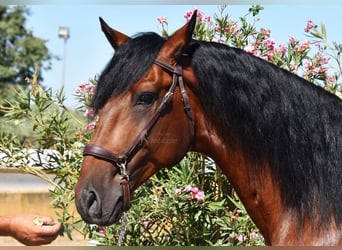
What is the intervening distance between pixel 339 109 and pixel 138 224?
167cm

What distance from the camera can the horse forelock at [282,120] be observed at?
2.06 metres

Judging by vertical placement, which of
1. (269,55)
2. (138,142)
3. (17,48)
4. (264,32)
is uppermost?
(17,48)

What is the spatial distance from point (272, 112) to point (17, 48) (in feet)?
67.0

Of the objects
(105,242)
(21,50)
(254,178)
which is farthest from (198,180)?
(21,50)

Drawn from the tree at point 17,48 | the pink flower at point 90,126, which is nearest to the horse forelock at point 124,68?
the pink flower at point 90,126

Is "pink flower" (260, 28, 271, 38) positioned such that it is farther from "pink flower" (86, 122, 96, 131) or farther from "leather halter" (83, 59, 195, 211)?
"leather halter" (83, 59, 195, 211)

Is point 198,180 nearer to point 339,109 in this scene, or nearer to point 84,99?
point 84,99

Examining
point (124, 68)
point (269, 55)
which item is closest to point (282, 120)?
point (124, 68)

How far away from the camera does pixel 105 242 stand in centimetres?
337

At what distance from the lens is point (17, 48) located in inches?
838

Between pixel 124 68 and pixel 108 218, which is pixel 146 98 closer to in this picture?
pixel 124 68

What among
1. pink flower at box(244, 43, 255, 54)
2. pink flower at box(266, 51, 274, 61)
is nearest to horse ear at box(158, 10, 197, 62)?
pink flower at box(244, 43, 255, 54)

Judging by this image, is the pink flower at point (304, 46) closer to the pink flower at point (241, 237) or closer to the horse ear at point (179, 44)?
the pink flower at point (241, 237)

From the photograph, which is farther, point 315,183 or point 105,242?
point 105,242
